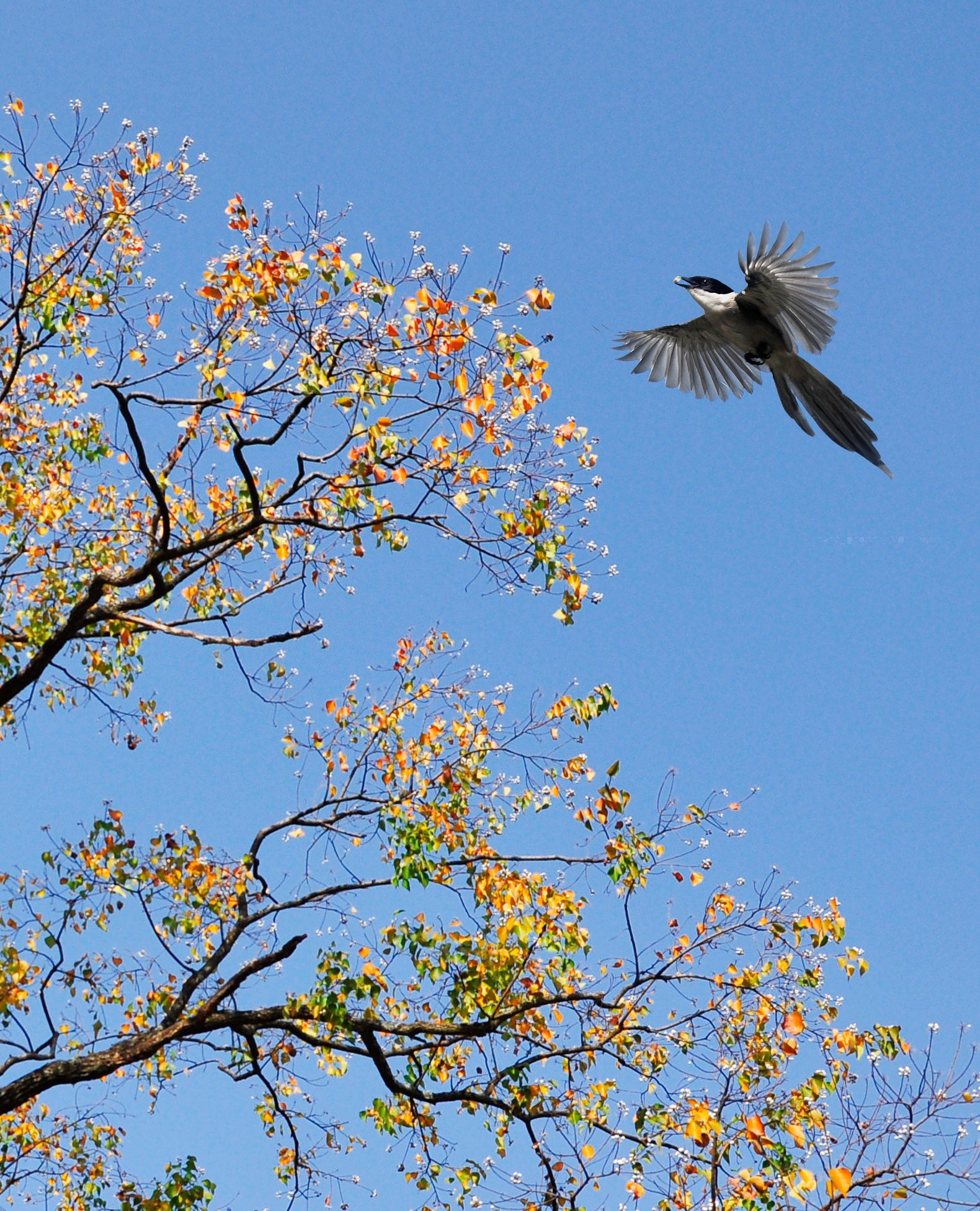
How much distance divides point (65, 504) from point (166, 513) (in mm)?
2378

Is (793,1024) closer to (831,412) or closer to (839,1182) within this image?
(839,1182)

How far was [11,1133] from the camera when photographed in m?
9.11

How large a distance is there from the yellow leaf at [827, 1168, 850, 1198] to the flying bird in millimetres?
4547

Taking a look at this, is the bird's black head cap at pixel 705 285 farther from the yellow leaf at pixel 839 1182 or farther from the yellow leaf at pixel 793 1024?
the yellow leaf at pixel 839 1182

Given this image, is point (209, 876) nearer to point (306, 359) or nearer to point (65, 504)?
point (65, 504)

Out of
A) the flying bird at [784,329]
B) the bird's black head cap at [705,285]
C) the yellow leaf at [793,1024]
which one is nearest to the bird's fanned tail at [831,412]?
the flying bird at [784,329]

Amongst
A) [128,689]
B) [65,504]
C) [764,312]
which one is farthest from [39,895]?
[764,312]

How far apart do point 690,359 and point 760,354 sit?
145 centimetres

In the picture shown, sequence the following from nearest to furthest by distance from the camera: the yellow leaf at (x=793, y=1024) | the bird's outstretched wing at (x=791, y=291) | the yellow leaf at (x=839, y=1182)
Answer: the yellow leaf at (x=839, y=1182) < the yellow leaf at (x=793, y=1024) < the bird's outstretched wing at (x=791, y=291)

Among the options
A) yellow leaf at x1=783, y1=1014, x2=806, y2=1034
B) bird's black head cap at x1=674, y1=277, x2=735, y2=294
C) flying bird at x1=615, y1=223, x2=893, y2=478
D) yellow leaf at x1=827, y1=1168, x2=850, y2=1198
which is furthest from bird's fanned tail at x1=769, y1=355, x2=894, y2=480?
yellow leaf at x1=827, y1=1168, x2=850, y2=1198

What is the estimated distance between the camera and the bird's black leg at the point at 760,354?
892 cm

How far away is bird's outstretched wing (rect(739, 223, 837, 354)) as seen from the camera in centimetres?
809

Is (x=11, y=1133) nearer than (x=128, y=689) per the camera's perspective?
Yes

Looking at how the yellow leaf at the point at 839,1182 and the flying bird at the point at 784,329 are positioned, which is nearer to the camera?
the yellow leaf at the point at 839,1182
